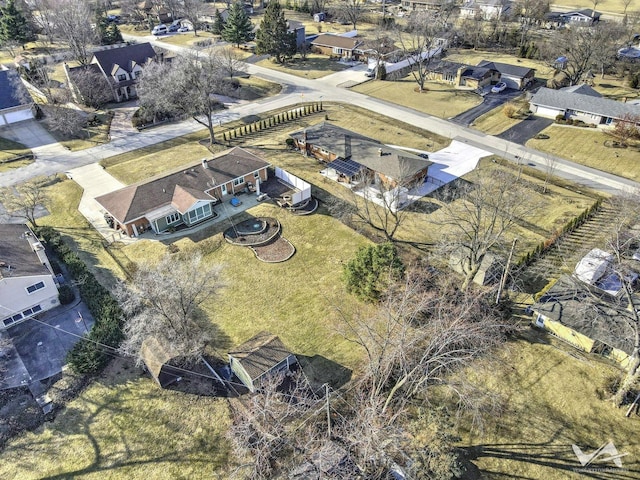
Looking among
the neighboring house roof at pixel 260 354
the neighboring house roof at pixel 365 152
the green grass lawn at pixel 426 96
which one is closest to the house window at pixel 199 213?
the neighboring house roof at pixel 365 152

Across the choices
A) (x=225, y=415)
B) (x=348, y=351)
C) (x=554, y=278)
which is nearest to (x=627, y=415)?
(x=554, y=278)

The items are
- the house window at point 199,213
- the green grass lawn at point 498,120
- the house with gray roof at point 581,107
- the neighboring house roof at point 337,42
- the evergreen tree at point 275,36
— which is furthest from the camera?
the neighboring house roof at point 337,42

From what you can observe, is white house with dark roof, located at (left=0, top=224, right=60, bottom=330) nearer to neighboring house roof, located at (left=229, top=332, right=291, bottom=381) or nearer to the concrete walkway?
the concrete walkway

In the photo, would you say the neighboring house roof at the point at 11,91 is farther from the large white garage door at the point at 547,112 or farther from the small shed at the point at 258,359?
the large white garage door at the point at 547,112

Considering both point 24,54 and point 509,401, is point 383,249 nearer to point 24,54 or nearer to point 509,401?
point 509,401

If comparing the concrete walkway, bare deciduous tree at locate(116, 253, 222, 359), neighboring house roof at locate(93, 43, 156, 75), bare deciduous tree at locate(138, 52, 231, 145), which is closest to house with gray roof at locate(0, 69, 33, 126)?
neighboring house roof at locate(93, 43, 156, 75)
